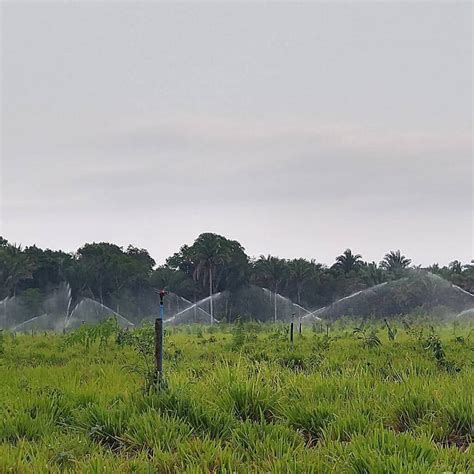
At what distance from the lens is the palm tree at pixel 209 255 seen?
54.7 meters

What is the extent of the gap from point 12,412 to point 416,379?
143 inches

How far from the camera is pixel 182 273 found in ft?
188

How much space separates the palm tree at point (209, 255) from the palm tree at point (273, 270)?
4537 mm

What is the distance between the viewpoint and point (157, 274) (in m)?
56.7

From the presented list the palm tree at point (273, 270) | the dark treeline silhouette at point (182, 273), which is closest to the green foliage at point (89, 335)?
the dark treeline silhouette at point (182, 273)

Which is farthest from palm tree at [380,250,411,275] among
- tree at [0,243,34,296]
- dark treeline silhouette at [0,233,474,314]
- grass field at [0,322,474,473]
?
grass field at [0,322,474,473]

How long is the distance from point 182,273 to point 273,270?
909 centimetres

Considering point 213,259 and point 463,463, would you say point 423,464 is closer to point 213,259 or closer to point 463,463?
point 463,463

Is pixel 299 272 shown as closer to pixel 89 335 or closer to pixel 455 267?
pixel 455 267

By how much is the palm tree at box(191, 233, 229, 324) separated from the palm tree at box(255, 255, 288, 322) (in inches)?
179


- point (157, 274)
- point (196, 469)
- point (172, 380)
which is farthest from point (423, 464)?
point (157, 274)

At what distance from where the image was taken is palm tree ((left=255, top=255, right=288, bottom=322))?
189 ft

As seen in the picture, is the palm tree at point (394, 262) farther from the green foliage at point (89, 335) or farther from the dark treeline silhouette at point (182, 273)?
the green foliage at point (89, 335)

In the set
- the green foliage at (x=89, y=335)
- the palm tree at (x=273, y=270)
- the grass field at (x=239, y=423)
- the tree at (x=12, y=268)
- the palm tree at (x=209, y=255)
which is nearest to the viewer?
the grass field at (x=239, y=423)
